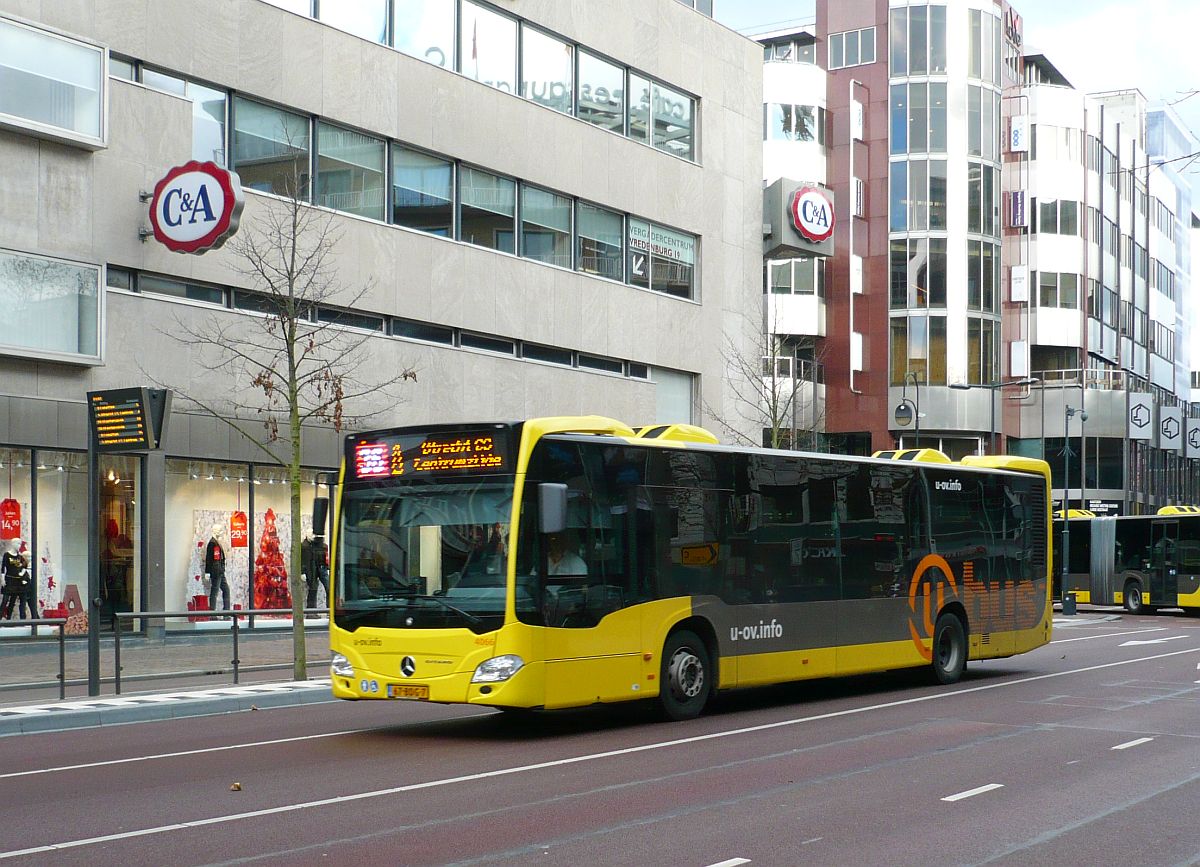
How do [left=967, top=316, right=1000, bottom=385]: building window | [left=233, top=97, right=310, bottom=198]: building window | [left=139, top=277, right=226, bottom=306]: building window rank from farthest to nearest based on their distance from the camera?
[left=967, top=316, right=1000, bottom=385]: building window
[left=233, top=97, right=310, bottom=198]: building window
[left=139, top=277, right=226, bottom=306]: building window

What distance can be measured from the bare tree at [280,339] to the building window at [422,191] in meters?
2.29

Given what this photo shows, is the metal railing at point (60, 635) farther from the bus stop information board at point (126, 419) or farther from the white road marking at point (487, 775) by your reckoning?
the white road marking at point (487, 775)

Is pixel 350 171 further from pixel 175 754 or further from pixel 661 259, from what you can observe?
pixel 175 754

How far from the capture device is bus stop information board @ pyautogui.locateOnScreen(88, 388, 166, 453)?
17.5 m

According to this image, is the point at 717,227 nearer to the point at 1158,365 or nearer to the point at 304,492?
the point at 304,492

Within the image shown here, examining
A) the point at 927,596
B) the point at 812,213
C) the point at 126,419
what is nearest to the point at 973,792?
the point at 927,596

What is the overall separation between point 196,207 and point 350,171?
554cm

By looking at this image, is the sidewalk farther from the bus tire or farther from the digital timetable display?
the bus tire

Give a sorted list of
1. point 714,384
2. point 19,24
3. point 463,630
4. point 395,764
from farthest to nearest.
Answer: point 714,384 → point 19,24 → point 463,630 → point 395,764

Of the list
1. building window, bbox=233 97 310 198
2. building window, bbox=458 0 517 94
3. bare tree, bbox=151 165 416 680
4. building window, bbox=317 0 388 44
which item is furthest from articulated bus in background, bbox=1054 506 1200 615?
building window, bbox=233 97 310 198

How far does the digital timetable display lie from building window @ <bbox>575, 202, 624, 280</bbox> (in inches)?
871

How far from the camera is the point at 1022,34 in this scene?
73312 mm

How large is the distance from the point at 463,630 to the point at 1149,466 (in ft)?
232

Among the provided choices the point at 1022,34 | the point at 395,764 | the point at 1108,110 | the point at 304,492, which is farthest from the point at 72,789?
the point at 1108,110
